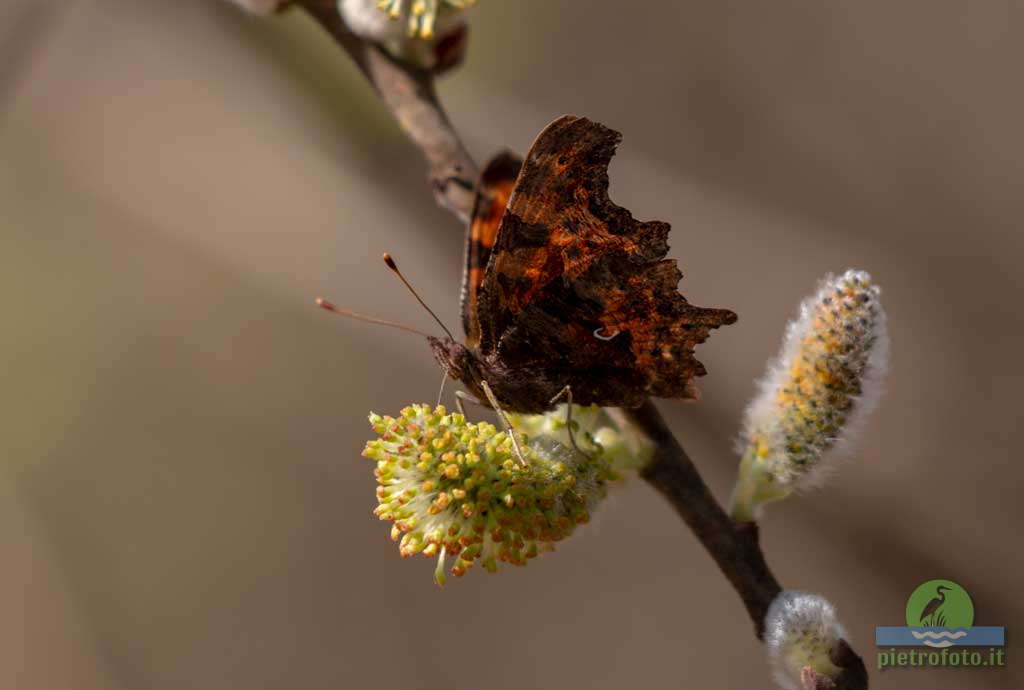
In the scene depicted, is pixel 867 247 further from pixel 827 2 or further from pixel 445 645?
pixel 445 645

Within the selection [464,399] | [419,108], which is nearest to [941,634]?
[464,399]

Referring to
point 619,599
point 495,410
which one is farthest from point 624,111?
point 495,410

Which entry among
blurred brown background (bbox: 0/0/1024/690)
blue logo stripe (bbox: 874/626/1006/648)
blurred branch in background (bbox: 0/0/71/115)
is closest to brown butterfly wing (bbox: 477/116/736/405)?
blue logo stripe (bbox: 874/626/1006/648)

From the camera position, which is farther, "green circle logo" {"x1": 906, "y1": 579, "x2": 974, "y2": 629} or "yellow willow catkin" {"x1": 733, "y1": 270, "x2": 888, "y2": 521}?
"green circle logo" {"x1": 906, "y1": 579, "x2": 974, "y2": 629}

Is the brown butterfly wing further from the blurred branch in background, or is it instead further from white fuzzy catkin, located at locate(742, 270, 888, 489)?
the blurred branch in background

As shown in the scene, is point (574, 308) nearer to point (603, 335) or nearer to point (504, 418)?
point (603, 335)

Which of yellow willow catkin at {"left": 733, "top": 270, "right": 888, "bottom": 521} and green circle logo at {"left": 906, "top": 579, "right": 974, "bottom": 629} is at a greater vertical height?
yellow willow catkin at {"left": 733, "top": 270, "right": 888, "bottom": 521}
